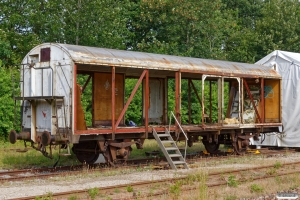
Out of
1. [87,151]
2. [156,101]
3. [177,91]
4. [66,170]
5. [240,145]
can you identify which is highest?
[177,91]

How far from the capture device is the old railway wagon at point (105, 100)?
12.9m

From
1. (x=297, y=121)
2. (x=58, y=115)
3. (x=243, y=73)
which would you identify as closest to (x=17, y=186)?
(x=58, y=115)

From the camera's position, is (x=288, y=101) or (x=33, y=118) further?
(x=288, y=101)

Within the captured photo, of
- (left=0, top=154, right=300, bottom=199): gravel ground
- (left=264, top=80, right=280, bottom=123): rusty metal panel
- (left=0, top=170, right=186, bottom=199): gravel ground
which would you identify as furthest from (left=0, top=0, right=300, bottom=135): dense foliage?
(left=0, top=170, right=186, bottom=199): gravel ground

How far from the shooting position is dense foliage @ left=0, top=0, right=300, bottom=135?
29141 mm

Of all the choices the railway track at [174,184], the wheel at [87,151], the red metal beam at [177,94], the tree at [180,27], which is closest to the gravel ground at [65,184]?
the railway track at [174,184]

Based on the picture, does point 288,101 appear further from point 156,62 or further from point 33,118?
point 33,118

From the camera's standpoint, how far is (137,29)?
38.0 meters

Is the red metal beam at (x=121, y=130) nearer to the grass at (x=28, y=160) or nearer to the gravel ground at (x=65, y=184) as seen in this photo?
the gravel ground at (x=65, y=184)

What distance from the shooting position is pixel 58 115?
1311 centimetres

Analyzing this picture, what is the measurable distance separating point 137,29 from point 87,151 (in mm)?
24678

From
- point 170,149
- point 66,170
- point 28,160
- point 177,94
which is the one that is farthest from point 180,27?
point 66,170

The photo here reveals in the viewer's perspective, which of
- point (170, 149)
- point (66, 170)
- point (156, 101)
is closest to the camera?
point (66, 170)

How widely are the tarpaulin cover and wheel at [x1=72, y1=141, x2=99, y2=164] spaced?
879 centimetres
